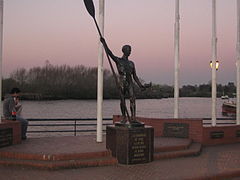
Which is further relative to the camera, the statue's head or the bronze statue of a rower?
the statue's head

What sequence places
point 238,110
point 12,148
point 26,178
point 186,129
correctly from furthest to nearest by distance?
point 238,110, point 186,129, point 12,148, point 26,178

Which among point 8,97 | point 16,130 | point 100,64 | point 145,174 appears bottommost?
point 145,174

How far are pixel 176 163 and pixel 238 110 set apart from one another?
5.29 m

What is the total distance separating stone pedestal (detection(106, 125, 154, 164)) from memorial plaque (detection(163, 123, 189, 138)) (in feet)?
10.3

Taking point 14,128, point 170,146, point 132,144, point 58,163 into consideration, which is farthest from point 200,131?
point 14,128

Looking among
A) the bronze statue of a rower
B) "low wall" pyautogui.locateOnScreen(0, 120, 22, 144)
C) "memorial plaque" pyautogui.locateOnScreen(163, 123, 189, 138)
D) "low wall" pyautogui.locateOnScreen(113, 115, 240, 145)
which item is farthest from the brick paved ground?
"memorial plaque" pyautogui.locateOnScreen(163, 123, 189, 138)

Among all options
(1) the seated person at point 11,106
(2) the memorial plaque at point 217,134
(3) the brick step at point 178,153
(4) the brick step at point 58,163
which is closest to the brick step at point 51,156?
(4) the brick step at point 58,163

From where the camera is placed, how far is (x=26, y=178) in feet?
19.2

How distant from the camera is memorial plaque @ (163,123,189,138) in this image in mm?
10259

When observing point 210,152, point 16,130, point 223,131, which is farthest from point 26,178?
point 223,131

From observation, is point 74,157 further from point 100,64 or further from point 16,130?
point 100,64

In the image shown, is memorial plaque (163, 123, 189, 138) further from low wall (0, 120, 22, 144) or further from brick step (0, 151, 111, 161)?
low wall (0, 120, 22, 144)

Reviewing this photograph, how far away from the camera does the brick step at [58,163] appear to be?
6609 millimetres

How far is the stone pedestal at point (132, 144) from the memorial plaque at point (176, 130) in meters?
3.13
